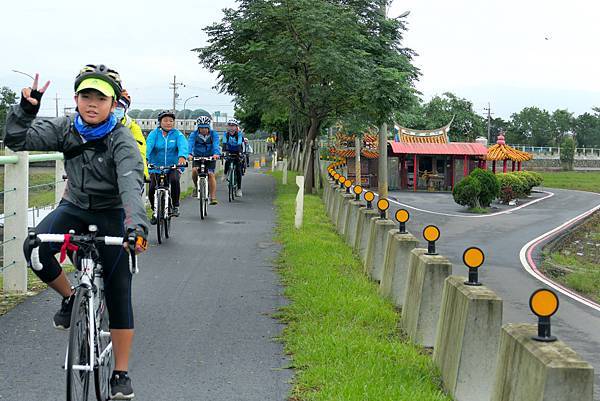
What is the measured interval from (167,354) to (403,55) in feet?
92.2

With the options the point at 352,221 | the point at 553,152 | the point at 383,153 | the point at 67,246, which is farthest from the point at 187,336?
the point at 553,152

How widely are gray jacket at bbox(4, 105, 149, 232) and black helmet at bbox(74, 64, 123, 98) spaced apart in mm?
237

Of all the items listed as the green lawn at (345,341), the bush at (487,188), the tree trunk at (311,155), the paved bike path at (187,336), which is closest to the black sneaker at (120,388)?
the paved bike path at (187,336)

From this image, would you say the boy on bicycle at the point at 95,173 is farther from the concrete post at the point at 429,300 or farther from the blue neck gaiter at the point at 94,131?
the concrete post at the point at 429,300

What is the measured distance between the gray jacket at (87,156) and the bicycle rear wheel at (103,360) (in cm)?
64

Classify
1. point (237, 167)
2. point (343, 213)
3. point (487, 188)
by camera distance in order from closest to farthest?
1. point (343, 213)
2. point (237, 167)
3. point (487, 188)

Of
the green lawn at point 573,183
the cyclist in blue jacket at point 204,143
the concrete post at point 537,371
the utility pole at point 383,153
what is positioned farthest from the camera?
Answer: the green lawn at point 573,183

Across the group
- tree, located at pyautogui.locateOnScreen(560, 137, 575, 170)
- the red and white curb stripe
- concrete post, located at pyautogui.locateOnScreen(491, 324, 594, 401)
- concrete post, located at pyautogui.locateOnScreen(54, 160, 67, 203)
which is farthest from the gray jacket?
tree, located at pyautogui.locateOnScreen(560, 137, 575, 170)

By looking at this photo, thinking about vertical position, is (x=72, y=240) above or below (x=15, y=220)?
above

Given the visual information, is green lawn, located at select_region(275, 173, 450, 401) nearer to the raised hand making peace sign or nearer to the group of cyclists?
the group of cyclists

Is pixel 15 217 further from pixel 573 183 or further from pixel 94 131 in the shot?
pixel 573 183

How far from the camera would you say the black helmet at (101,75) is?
4.65 meters

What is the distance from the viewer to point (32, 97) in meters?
4.49

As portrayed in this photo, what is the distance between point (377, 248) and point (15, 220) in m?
4.56
